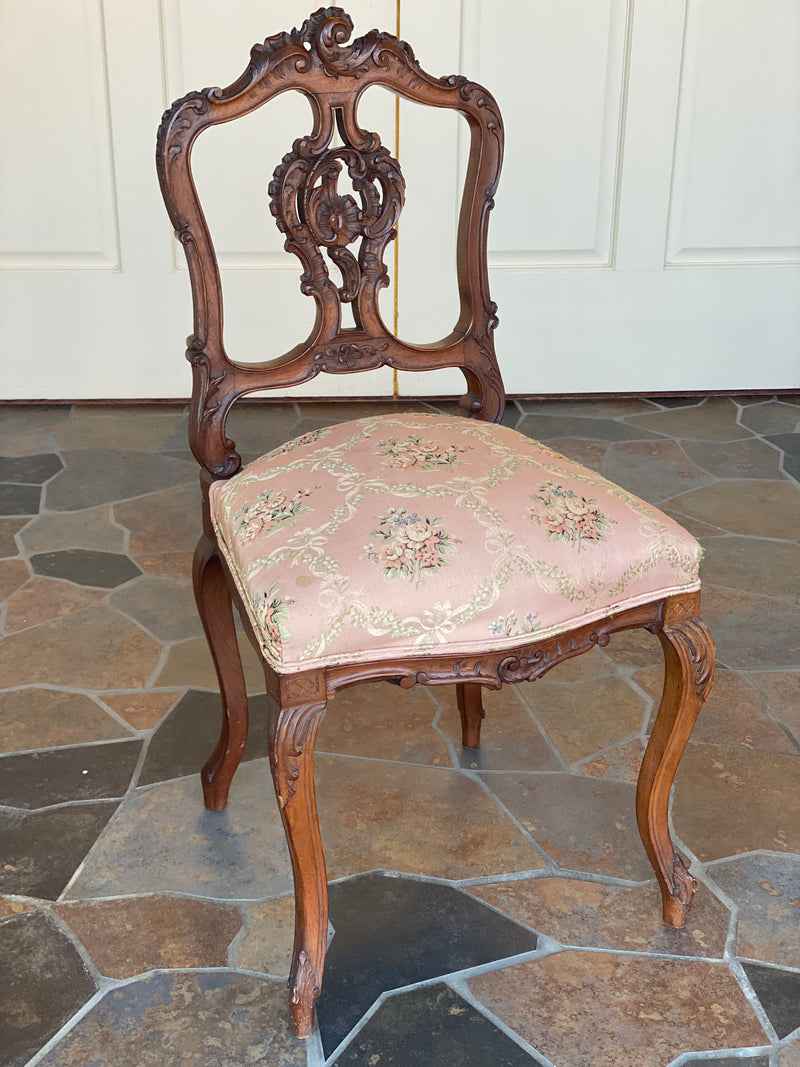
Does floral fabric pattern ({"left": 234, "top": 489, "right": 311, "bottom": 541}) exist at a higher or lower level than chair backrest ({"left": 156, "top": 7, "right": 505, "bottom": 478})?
lower

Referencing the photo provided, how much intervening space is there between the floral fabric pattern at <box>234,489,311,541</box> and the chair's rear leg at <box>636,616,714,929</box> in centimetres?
40

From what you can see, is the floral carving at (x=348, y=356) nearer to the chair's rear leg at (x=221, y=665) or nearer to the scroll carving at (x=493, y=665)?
the chair's rear leg at (x=221, y=665)

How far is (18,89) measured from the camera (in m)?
2.66

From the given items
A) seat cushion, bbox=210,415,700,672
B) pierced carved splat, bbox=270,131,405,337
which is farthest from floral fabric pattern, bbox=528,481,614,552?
pierced carved splat, bbox=270,131,405,337

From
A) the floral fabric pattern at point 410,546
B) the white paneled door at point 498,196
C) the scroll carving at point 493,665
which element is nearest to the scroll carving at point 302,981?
the scroll carving at point 493,665

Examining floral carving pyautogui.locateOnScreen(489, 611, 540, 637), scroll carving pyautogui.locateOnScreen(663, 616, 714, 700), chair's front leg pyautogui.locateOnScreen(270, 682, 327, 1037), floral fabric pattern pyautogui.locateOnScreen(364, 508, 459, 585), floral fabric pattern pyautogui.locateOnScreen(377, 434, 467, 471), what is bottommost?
chair's front leg pyautogui.locateOnScreen(270, 682, 327, 1037)

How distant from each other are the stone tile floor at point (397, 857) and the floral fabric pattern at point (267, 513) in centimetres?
47

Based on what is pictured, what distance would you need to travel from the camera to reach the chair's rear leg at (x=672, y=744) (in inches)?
44.1

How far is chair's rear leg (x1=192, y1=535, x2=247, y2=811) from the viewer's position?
1.27m

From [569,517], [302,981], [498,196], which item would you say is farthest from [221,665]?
[498,196]

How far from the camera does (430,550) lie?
3.29ft

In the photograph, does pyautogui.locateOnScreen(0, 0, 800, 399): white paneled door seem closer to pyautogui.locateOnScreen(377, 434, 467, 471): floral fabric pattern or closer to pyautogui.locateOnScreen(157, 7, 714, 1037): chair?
pyautogui.locateOnScreen(157, 7, 714, 1037): chair

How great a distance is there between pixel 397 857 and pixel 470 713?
0.85 ft

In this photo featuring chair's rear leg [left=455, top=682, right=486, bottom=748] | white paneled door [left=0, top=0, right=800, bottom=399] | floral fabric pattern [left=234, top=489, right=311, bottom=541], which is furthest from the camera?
white paneled door [left=0, top=0, right=800, bottom=399]
